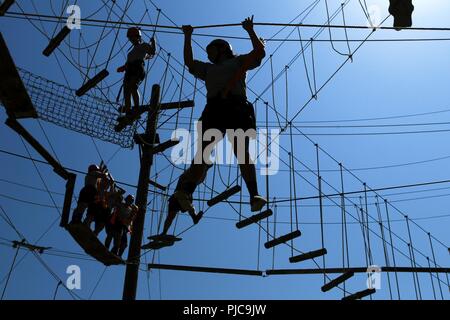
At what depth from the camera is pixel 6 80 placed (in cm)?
469

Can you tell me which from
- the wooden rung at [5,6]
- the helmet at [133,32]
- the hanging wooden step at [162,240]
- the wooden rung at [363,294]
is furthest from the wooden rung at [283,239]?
the wooden rung at [5,6]

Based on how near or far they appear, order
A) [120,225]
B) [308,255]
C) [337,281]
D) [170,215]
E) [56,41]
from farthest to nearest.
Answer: [120,225]
[337,281]
[308,255]
[170,215]
[56,41]

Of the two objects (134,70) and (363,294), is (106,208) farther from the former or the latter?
(363,294)

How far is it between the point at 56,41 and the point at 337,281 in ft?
14.5

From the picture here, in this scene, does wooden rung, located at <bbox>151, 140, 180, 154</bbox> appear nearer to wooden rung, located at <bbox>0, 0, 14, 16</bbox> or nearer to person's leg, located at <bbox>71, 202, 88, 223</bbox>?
person's leg, located at <bbox>71, 202, 88, 223</bbox>

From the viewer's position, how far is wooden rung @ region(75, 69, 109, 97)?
21.9 ft

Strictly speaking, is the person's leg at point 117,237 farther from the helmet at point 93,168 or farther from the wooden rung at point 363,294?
the wooden rung at point 363,294

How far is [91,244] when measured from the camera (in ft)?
22.5

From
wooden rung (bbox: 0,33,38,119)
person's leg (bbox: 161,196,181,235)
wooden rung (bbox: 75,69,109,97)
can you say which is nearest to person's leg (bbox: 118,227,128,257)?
person's leg (bbox: 161,196,181,235)

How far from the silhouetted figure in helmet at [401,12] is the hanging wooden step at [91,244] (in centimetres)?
380

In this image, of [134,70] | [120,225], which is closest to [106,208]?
[120,225]
